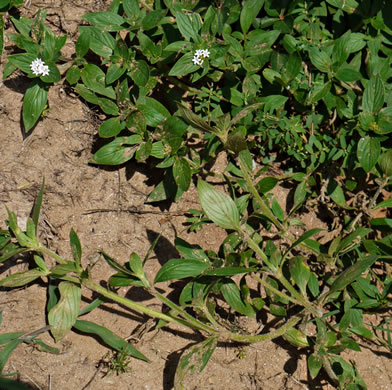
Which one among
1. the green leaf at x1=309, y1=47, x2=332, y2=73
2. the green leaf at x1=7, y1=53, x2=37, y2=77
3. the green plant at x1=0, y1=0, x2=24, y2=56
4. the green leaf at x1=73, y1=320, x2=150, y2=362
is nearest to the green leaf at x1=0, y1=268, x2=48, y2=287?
the green leaf at x1=73, y1=320, x2=150, y2=362

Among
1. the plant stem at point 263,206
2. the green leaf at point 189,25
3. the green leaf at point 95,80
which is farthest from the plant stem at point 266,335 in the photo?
the green leaf at point 189,25

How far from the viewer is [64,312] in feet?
8.39

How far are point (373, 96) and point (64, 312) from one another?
206 cm

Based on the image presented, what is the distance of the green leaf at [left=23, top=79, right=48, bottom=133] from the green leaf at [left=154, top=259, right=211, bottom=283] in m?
1.17

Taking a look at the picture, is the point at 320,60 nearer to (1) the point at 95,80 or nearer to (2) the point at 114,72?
(2) the point at 114,72

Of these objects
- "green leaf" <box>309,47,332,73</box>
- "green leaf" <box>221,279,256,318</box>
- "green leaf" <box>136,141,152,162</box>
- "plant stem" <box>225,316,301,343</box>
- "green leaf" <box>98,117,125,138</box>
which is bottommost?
"plant stem" <box>225,316,301,343</box>

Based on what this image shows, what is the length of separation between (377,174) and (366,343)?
101cm

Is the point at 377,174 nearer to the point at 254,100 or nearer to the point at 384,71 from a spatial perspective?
the point at 384,71

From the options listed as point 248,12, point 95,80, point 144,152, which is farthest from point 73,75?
point 248,12

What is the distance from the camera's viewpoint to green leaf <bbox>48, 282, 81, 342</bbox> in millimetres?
2547

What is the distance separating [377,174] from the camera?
318 cm

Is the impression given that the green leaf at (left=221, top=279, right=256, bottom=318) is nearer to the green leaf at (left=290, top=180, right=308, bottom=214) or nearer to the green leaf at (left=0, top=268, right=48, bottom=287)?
the green leaf at (left=290, top=180, right=308, bottom=214)

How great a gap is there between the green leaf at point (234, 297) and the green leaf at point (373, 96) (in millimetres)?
1270

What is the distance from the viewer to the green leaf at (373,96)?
9.72ft
